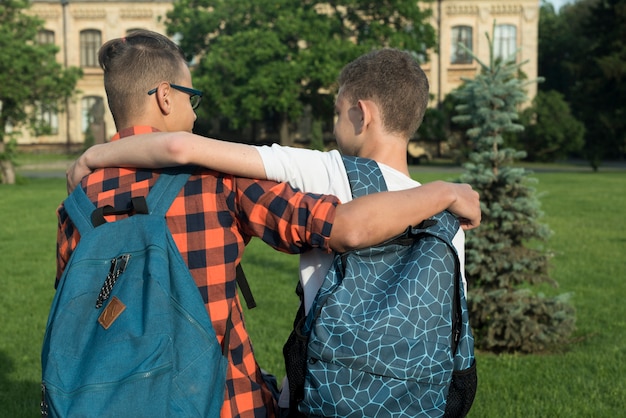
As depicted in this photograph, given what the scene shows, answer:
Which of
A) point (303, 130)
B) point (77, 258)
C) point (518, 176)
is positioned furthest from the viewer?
point (303, 130)

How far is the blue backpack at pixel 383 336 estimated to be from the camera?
7.01 ft

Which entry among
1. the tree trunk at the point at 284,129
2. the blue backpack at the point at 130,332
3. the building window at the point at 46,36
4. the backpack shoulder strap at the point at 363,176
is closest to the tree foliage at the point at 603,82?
the tree trunk at the point at 284,129

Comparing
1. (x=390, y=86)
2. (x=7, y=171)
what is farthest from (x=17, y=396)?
(x=7, y=171)

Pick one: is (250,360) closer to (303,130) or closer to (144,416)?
(144,416)

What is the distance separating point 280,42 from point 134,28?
1409 centimetres

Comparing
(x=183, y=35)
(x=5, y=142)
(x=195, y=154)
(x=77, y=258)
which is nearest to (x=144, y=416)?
(x=77, y=258)

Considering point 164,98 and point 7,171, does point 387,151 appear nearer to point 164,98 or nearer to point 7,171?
point 164,98

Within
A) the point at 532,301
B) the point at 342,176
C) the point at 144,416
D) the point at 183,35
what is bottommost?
the point at 532,301

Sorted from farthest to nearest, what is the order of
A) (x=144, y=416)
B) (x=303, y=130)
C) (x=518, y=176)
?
1. (x=303, y=130)
2. (x=518, y=176)
3. (x=144, y=416)

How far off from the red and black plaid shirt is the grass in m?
3.49

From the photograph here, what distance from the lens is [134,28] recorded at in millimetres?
49781

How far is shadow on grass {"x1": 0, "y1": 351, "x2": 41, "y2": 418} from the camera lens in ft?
17.9

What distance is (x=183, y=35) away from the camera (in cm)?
4234

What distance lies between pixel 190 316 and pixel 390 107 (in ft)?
2.87
